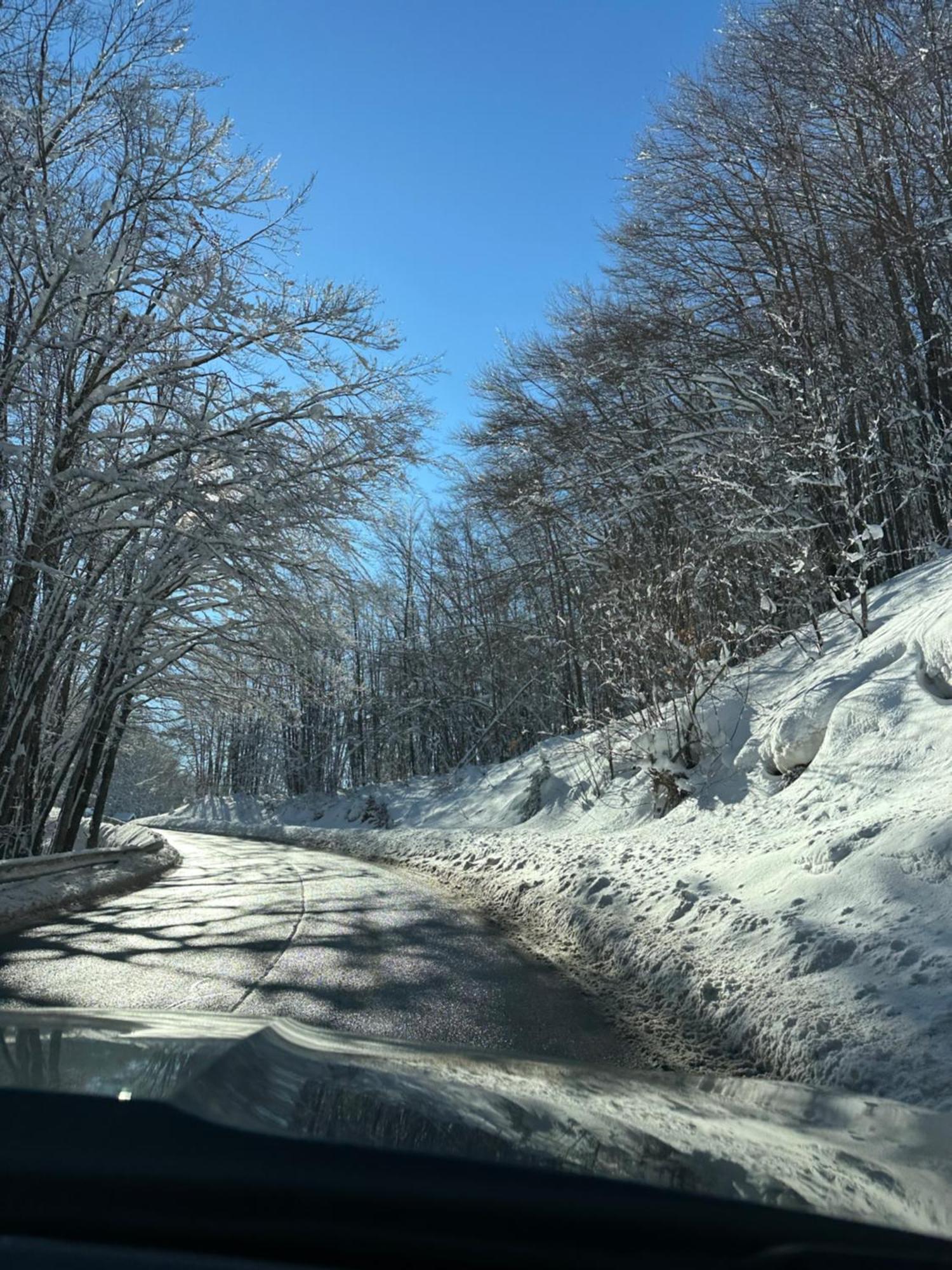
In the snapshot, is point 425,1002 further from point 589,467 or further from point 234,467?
point 589,467

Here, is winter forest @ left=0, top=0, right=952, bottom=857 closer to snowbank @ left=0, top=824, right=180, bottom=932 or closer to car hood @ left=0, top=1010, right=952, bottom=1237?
snowbank @ left=0, top=824, right=180, bottom=932

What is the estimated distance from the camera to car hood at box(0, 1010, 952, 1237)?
67.3 inches

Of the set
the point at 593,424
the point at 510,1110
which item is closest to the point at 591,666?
the point at 593,424

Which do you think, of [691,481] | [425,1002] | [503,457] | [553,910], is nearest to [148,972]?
[425,1002]

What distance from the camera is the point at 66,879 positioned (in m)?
11.9

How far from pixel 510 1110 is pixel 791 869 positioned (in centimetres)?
564

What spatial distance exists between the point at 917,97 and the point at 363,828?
21309 millimetres

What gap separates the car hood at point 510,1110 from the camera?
5.61 ft

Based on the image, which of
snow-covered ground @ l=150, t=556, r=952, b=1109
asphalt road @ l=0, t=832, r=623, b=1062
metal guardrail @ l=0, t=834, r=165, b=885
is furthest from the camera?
metal guardrail @ l=0, t=834, r=165, b=885

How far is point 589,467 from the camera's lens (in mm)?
20312

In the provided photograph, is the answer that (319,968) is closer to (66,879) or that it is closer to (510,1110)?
(510,1110)

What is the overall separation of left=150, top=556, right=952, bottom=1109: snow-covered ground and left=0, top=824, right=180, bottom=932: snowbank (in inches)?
179

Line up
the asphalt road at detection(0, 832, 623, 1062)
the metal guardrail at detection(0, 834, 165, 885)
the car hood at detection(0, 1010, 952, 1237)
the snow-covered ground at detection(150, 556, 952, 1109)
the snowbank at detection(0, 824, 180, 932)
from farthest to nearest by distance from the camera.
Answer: the metal guardrail at detection(0, 834, 165, 885) < the snowbank at detection(0, 824, 180, 932) < the asphalt road at detection(0, 832, 623, 1062) < the snow-covered ground at detection(150, 556, 952, 1109) < the car hood at detection(0, 1010, 952, 1237)

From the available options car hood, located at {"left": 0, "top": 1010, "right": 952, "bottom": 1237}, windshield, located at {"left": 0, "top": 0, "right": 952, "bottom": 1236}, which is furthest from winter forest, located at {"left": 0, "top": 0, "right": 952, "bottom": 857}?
car hood, located at {"left": 0, "top": 1010, "right": 952, "bottom": 1237}
